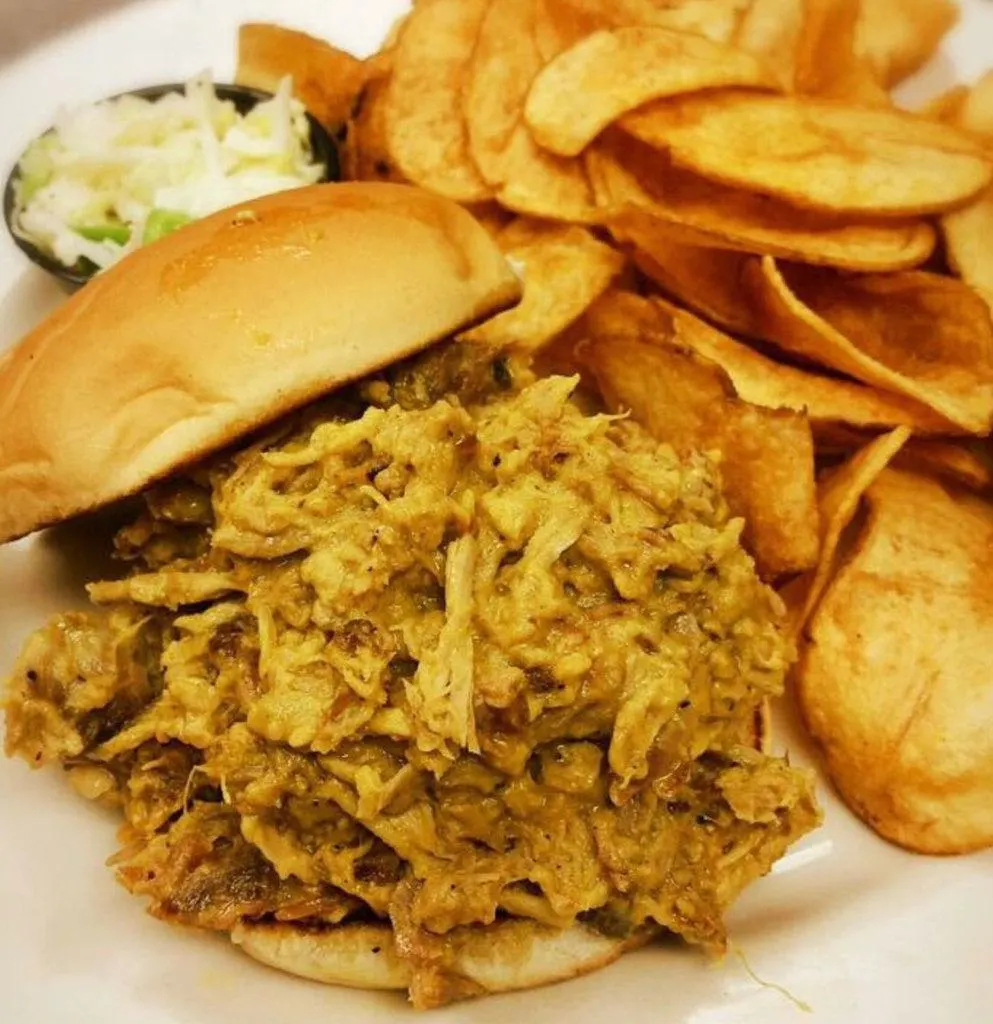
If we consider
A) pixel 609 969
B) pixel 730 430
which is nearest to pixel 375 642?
pixel 609 969

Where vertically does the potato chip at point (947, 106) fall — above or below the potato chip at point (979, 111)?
below

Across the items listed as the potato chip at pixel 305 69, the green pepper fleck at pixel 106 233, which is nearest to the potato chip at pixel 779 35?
the potato chip at pixel 305 69

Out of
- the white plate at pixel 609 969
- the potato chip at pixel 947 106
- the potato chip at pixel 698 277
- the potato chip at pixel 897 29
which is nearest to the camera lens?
the white plate at pixel 609 969

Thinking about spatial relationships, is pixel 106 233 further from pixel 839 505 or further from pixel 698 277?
pixel 839 505

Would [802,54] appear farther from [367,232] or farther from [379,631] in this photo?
[379,631]

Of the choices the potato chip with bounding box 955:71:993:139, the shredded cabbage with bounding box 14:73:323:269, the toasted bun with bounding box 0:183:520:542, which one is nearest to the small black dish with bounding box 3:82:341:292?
the shredded cabbage with bounding box 14:73:323:269

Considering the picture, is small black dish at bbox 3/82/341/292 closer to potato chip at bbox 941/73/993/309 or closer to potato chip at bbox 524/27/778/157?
potato chip at bbox 524/27/778/157

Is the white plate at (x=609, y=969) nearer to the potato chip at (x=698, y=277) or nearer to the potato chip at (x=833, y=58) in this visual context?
→ the potato chip at (x=698, y=277)
